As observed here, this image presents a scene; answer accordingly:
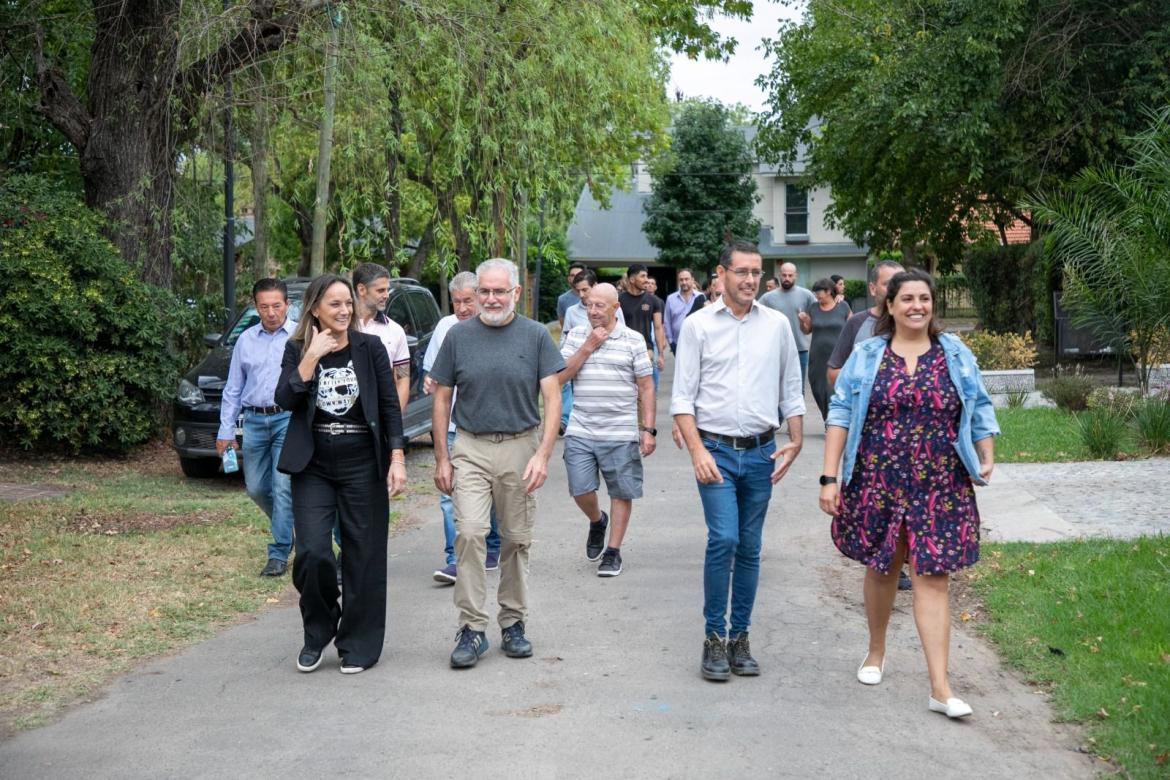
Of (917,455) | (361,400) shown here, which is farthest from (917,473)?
(361,400)

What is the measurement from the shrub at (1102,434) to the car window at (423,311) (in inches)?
281

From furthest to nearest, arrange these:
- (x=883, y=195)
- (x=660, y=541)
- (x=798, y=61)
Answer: (x=798, y=61), (x=883, y=195), (x=660, y=541)

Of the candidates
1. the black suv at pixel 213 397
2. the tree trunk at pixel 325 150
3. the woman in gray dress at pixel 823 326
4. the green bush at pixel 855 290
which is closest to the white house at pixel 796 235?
the green bush at pixel 855 290

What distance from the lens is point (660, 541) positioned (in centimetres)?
1003

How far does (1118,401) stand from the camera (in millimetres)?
14953

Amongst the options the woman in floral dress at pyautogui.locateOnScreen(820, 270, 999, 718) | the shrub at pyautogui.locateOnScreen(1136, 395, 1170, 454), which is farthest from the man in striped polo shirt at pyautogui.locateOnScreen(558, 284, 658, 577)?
the shrub at pyautogui.locateOnScreen(1136, 395, 1170, 454)

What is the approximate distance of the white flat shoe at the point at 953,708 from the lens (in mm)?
5715

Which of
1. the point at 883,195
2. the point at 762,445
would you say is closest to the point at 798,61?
the point at 883,195

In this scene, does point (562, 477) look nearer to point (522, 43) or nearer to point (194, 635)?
point (522, 43)

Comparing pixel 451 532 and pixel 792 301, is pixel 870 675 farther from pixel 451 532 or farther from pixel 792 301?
pixel 792 301

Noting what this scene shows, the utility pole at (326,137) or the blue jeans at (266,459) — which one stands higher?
the utility pole at (326,137)

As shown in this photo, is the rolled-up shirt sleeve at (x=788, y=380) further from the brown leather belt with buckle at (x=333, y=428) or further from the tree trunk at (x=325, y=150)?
the tree trunk at (x=325, y=150)

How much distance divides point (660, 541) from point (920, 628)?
4244 millimetres

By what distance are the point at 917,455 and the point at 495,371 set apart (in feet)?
7.11
